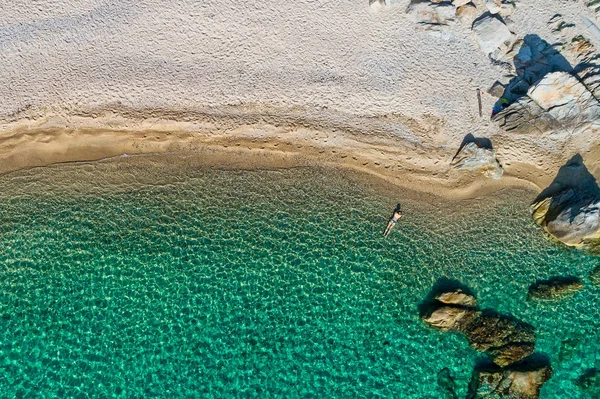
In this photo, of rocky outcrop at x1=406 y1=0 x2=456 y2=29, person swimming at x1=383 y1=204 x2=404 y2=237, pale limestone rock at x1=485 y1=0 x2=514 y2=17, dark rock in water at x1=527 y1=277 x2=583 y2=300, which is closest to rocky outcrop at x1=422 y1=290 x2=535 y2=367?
dark rock in water at x1=527 y1=277 x2=583 y2=300

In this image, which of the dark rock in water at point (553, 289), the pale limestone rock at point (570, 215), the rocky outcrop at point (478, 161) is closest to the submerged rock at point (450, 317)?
the dark rock in water at point (553, 289)

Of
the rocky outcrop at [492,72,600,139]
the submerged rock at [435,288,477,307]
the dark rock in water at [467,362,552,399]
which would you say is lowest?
the dark rock in water at [467,362,552,399]

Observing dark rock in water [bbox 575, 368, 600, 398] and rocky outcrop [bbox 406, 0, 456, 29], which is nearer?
dark rock in water [bbox 575, 368, 600, 398]

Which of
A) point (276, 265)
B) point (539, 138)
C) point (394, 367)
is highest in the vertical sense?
point (539, 138)

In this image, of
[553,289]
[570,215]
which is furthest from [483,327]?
[570,215]

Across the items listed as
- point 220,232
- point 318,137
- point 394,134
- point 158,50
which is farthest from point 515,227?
point 158,50

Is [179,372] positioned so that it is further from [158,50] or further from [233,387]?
[158,50]

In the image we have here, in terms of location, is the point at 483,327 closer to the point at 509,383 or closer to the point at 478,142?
the point at 509,383

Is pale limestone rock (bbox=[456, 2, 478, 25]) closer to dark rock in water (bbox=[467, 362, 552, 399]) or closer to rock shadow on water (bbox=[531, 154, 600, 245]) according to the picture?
rock shadow on water (bbox=[531, 154, 600, 245])
